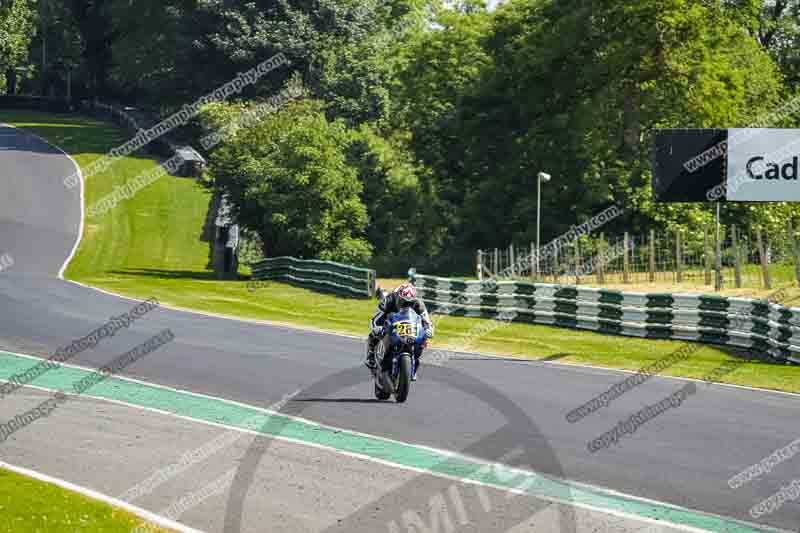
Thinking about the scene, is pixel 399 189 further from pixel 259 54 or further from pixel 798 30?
pixel 798 30

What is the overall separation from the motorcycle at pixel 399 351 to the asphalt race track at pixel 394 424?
0.96 feet

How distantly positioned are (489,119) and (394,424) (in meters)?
41.5

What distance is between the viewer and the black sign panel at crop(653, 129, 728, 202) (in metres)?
32.5

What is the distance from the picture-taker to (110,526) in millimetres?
10453

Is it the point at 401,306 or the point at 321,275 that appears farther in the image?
the point at 321,275

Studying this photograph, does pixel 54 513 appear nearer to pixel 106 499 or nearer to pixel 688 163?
pixel 106 499


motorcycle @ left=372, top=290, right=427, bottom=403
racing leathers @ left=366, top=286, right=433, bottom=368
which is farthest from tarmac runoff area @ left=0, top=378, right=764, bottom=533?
racing leathers @ left=366, top=286, right=433, bottom=368

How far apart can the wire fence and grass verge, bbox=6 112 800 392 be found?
653cm

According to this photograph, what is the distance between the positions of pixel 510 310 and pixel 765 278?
263 inches

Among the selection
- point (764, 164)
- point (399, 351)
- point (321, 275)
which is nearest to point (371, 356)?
point (399, 351)

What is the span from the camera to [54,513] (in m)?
10.8

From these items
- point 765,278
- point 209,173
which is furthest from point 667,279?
point 209,173

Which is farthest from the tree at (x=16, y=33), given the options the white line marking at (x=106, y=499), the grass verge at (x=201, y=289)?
the white line marking at (x=106, y=499)

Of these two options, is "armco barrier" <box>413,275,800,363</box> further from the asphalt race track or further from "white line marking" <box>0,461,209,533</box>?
"white line marking" <box>0,461,209,533</box>
